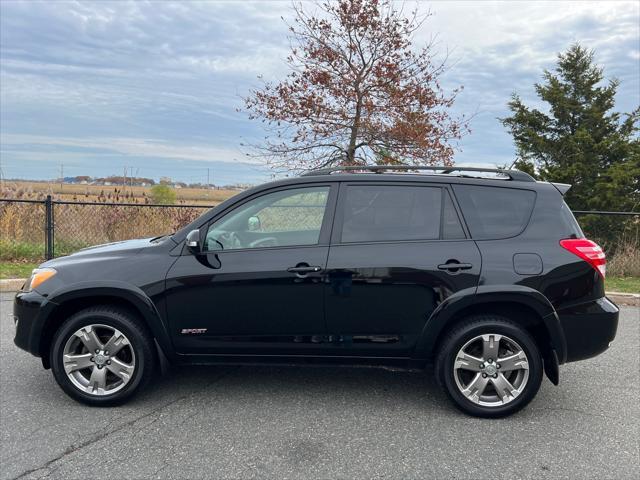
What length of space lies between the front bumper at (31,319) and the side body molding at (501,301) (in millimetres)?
2763

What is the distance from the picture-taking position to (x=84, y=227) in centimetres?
1133

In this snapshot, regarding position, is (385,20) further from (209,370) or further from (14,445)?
(14,445)

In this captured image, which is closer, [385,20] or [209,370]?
[209,370]

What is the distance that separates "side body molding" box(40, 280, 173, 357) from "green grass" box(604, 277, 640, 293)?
289 inches

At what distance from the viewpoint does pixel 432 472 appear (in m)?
2.83

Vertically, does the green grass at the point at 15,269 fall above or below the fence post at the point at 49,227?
below

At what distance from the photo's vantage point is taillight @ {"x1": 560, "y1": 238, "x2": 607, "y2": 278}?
11.4ft

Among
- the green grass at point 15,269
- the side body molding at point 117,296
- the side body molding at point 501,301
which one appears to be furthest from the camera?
the green grass at point 15,269

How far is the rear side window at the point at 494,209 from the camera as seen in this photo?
141 inches

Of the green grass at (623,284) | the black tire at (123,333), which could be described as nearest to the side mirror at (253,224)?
the black tire at (123,333)

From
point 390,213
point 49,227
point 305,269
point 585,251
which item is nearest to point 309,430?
point 305,269

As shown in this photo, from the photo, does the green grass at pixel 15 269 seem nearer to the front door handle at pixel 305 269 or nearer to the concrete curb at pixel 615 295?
the concrete curb at pixel 615 295

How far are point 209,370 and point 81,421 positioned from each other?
1.18 metres

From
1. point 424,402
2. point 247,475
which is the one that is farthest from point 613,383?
point 247,475
